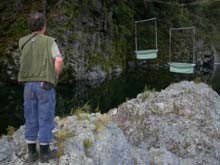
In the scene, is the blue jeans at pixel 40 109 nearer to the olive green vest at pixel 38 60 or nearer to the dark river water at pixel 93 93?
the olive green vest at pixel 38 60

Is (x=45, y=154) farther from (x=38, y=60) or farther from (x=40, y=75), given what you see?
(x=38, y=60)

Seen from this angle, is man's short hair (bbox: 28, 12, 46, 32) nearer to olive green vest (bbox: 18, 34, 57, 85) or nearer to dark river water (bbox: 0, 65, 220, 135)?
olive green vest (bbox: 18, 34, 57, 85)

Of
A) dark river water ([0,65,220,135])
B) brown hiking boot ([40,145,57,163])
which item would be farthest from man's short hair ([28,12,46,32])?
dark river water ([0,65,220,135])

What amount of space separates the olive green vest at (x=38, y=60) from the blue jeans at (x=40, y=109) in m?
0.12

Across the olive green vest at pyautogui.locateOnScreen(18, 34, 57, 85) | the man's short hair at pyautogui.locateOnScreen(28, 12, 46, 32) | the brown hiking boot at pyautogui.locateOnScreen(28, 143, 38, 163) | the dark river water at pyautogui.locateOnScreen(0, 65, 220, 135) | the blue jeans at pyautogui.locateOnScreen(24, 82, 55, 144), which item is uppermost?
the man's short hair at pyautogui.locateOnScreen(28, 12, 46, 32)

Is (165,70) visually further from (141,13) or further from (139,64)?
(141,13)

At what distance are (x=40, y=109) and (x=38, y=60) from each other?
0.62 meters

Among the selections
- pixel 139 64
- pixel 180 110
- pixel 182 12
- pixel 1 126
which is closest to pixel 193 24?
pixel 182 12

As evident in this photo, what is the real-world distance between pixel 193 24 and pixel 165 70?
286 inches

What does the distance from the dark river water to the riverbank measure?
3035 millimetres

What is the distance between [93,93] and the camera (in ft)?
73.2

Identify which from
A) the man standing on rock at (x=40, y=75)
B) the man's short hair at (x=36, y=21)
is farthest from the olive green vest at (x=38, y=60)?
the man's short hair at (x=36, y=21)

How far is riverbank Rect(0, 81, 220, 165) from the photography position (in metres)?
6.29

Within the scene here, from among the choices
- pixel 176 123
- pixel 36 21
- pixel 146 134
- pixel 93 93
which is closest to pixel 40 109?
pixel 36 21
